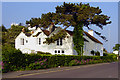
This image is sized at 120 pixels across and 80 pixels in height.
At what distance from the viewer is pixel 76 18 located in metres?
43.8

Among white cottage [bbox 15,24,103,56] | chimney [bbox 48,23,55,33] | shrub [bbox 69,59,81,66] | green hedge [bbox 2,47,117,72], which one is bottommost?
shrub [bbox 69,59,81,66]

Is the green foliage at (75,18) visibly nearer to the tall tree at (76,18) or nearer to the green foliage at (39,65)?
the tall tree at (76,18)

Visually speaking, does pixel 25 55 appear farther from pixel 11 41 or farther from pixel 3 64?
pixel 11 41

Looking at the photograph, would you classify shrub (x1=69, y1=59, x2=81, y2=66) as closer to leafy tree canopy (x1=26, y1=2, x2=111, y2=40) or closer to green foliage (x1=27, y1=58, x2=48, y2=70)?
green foliage (x1=27, y1=58, x2=48, y2=70)

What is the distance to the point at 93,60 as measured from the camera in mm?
37312

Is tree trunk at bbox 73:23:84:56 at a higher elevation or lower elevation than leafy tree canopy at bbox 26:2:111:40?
lower

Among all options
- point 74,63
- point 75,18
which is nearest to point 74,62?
point 74,63

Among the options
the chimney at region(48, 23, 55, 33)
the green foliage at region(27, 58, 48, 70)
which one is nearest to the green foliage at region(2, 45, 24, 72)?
the green foliage at region(27, 58, 48, 70)

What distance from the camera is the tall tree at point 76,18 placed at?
41.2 meters

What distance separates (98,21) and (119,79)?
3150cm

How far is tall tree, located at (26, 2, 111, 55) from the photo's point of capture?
135ft

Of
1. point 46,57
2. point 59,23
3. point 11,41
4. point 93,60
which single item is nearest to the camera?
point 46,57

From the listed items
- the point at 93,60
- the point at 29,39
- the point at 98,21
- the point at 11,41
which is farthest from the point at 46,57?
the point at 11,41

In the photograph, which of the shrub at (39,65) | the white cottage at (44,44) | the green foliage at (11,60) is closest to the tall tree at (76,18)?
the white cottage at (44,44)
